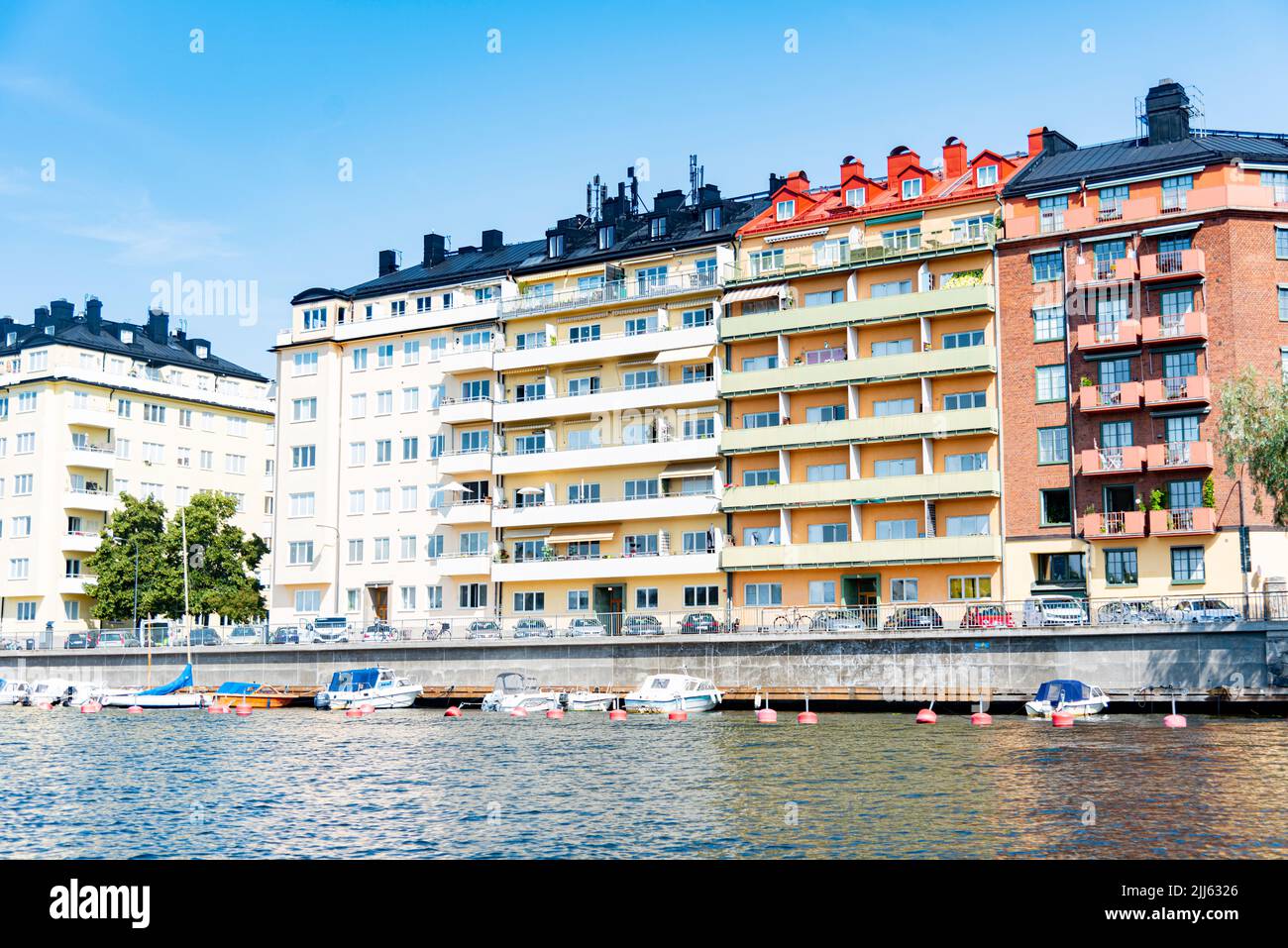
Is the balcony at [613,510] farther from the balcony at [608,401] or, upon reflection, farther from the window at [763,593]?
the window at [763,593]

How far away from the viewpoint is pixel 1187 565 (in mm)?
76562

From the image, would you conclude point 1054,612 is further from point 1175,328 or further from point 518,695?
point 518,695

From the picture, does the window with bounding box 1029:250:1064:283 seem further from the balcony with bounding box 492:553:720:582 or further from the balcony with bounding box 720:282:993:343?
the balcony with bounding box 492:553:720:582

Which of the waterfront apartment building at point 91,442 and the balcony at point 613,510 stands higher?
the waterfront apartment building at point 91,442

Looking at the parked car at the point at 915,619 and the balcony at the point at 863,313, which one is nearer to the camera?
the parked car at the point at 915,619

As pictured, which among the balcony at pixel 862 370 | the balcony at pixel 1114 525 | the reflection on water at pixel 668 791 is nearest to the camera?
the reflection on water at pixel 668 791

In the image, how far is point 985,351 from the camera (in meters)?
83.6

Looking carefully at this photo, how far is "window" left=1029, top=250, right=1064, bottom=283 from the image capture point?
272 ft

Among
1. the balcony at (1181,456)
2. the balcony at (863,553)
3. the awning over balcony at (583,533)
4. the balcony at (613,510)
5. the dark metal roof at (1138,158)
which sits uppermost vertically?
the dark metal roof at (1138,158)

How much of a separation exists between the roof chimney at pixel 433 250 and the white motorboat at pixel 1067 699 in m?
69.7

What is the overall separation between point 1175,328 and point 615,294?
39387 mm

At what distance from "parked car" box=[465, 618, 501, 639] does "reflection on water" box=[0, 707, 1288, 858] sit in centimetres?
2005

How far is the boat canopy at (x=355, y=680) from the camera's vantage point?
81562 mm

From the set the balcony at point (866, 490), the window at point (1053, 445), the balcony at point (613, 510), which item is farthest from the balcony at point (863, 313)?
the balcony at point (866, 490)
